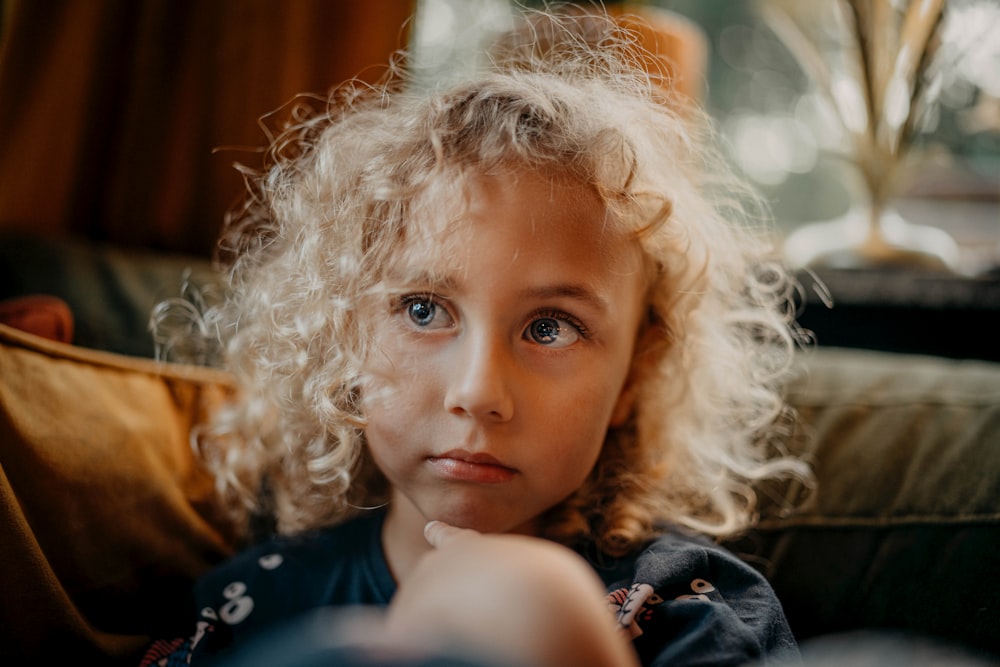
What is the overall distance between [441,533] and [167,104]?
103 centimetres

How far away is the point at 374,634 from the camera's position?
17.2 inches

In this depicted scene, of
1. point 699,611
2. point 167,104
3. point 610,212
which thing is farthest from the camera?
point 167,104

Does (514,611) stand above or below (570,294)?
below

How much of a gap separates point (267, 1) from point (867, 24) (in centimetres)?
101

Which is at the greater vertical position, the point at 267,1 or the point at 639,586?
the point at 267,1

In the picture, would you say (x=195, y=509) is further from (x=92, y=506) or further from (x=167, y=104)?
(x=167, y=104)

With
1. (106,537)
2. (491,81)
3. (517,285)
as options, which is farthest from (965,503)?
(106,537)

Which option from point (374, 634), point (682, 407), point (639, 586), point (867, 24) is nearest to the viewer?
point (374, 634)

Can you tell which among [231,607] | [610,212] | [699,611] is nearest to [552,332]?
[610,212]

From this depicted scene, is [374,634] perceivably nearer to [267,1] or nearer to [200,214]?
[200,214]

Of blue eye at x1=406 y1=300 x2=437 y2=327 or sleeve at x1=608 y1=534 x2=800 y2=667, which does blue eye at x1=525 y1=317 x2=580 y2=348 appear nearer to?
blue eye at x1=406 y1=300 x2=437 y2=327

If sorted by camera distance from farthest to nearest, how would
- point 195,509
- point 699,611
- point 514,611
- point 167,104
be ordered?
point 167,104 → point 195,509 → point 699,611 → point 514,611

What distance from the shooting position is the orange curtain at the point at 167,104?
132 centimetres

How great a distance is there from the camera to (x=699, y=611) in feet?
2.07
